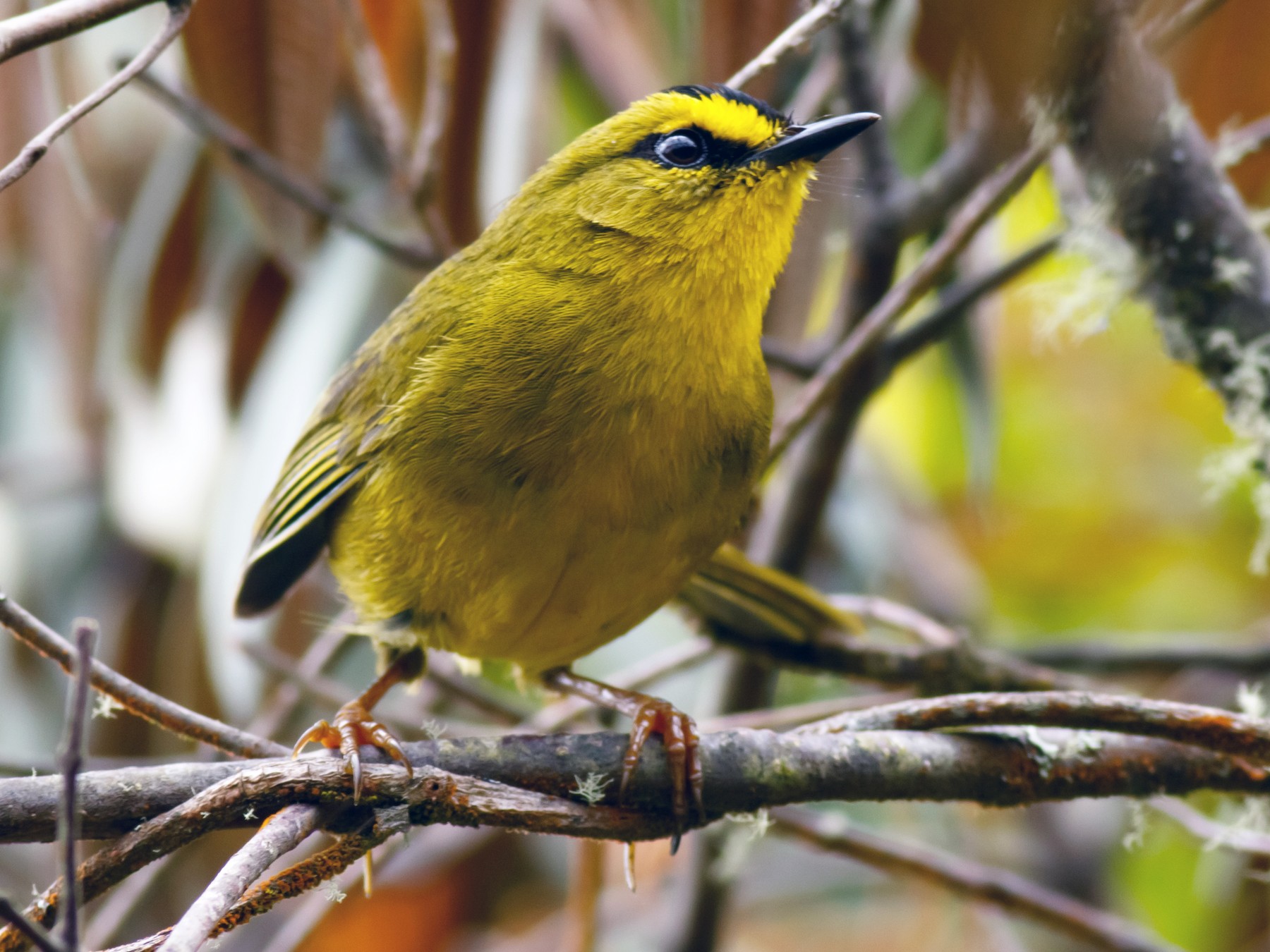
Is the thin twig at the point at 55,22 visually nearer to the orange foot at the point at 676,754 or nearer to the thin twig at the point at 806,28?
the thin twig at the point at 806,28

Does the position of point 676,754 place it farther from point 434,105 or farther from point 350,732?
point 434,105

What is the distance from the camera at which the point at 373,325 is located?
14.6ft

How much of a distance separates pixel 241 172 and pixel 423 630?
1.26 meters

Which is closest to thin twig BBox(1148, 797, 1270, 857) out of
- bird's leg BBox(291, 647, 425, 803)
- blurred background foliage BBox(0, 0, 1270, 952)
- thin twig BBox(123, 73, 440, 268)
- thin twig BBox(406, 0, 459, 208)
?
blurred background foliage BBox(0, 0, 1270, 952)

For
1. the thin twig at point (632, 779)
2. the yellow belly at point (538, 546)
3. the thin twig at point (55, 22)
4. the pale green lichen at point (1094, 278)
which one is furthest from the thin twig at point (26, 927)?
the pale green lichen at point (1094, 278)

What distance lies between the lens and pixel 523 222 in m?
2.73

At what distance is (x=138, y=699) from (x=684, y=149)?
1.53m

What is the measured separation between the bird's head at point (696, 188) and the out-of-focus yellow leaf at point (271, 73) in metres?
0.68

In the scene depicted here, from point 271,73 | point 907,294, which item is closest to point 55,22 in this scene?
point 271,73

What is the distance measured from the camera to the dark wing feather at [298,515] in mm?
2754

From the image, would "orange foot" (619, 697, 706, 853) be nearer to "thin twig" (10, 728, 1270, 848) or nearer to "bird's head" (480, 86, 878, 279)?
"thin twig" (10, 728, 1270, 848)

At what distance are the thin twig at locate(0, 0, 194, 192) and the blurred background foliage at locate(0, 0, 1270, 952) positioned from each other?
3.57 ft

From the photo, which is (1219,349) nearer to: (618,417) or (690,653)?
(618,417)

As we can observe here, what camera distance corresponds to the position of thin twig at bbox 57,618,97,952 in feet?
3.34
